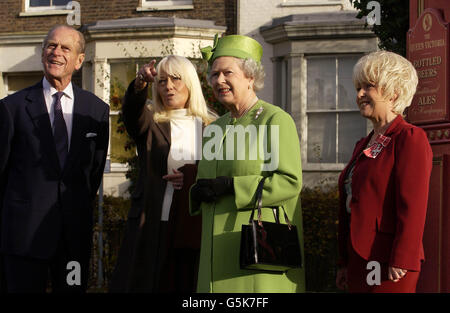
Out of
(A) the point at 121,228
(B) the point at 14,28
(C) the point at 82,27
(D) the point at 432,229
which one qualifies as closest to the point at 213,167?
(D) the point at 432,229

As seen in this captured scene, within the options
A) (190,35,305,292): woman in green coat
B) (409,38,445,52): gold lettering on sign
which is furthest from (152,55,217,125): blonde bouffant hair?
(409,38,445,52): gold lettering on sign

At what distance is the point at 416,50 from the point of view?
511cm

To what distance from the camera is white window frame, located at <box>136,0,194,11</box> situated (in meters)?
16.3

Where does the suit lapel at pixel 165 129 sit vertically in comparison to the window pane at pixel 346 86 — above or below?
below

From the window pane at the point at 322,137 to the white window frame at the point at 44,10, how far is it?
5385 mm

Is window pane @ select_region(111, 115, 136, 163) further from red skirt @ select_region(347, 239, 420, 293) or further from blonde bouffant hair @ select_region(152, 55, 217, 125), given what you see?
red skirt @ select_region(347, 239, 420, 293)

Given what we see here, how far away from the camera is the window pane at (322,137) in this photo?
1577 cm

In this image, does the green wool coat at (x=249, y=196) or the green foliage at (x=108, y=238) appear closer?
the green wool coat at (x=249, y=196)

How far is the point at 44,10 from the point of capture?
56.2 ft

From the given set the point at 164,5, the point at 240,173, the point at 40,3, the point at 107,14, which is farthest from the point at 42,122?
the point at 40,3

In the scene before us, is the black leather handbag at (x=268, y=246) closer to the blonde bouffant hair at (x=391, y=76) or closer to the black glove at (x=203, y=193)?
the black glove at (x=203, y=193)

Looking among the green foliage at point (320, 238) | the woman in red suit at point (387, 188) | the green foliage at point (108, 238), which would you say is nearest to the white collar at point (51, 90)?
the woman in red suit at point (387, 188)

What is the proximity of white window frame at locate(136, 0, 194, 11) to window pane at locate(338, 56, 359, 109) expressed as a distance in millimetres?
3146

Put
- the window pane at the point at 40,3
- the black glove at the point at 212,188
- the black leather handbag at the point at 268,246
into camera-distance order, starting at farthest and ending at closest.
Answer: the window pane at the point at 40,3, the black glove at the point at 212,188, the black leather handbag at the point at 268,246
